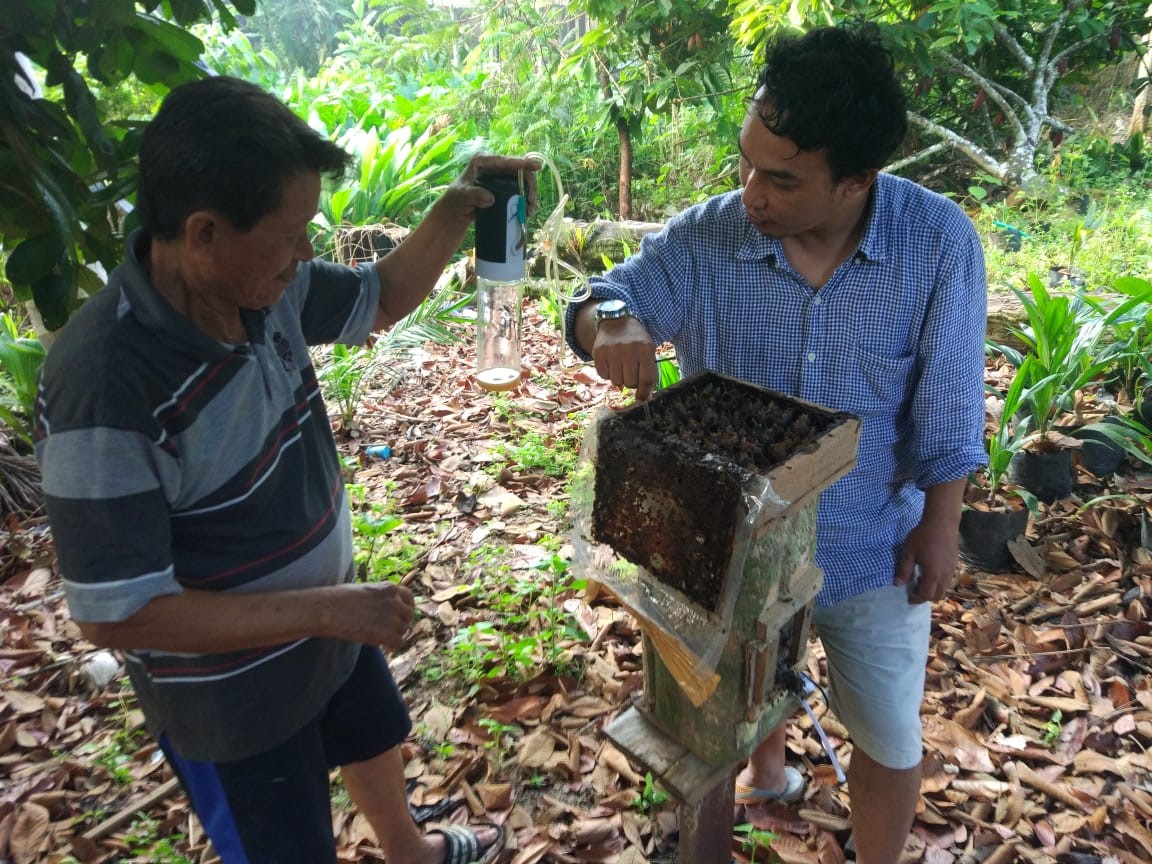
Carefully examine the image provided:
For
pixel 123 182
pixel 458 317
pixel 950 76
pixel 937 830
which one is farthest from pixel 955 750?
pixel 950 76

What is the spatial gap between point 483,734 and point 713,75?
241 inches

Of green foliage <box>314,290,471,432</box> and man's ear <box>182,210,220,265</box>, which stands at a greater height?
man's ear <box>182,210,220,265</box>

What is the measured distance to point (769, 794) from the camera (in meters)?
2.38

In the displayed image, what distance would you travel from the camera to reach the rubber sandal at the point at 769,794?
7.80 ft

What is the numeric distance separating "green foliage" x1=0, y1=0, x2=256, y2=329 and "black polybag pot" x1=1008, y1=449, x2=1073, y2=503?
3722mm

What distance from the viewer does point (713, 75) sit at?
6.60 meters

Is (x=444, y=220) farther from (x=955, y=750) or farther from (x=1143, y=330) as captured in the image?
(x=1143, y=330)

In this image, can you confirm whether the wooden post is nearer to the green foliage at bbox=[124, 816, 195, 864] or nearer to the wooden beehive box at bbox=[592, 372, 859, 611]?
the wooden beehive box at bbox=[592, 372, 859, 611]

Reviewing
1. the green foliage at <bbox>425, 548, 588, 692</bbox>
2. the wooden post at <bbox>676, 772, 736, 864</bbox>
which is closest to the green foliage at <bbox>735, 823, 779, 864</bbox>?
the wooden post at <bbox>676, 772, 736, 864</bbox>

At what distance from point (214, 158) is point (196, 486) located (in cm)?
57

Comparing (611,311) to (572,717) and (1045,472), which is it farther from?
(1045,472)

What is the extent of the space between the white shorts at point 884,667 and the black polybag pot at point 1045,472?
218 centimetres

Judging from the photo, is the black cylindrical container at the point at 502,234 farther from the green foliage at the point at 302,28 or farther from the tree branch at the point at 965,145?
the green foliage at the point at 302,28

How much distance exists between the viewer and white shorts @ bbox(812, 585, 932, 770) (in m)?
1.80
